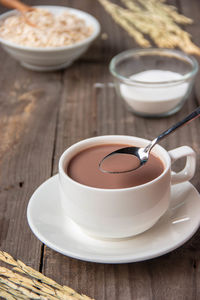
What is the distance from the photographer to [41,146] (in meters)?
1.39

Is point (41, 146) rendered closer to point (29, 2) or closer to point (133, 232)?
point (133, 232)

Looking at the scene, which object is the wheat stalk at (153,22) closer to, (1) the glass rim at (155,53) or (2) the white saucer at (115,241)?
(1) the glass rim at (155,53)

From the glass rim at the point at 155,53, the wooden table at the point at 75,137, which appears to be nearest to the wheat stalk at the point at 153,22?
the wooden table at the point at 75,137

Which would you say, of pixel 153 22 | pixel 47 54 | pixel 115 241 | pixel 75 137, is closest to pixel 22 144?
pixel 75 137

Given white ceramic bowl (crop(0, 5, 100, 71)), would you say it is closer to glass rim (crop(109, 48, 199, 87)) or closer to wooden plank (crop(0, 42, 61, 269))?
wooden plank (crop(0, 42, 61, 269))

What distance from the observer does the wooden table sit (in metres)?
0.90

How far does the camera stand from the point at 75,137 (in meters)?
1.42

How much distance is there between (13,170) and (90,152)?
0.35m

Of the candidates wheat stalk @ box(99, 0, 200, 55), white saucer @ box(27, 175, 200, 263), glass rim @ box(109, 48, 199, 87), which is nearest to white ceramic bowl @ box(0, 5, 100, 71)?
glass rim @ box(109, 48, 199, 87)

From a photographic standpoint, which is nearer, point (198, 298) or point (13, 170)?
point (198, 298)

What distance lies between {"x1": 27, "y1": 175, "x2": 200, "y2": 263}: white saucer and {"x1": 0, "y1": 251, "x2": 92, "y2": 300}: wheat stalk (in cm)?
7

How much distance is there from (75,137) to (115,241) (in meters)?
0.55

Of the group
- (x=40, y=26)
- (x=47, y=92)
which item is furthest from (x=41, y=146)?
(x=40, y=26)

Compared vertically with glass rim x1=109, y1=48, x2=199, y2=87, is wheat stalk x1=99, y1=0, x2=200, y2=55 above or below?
below
